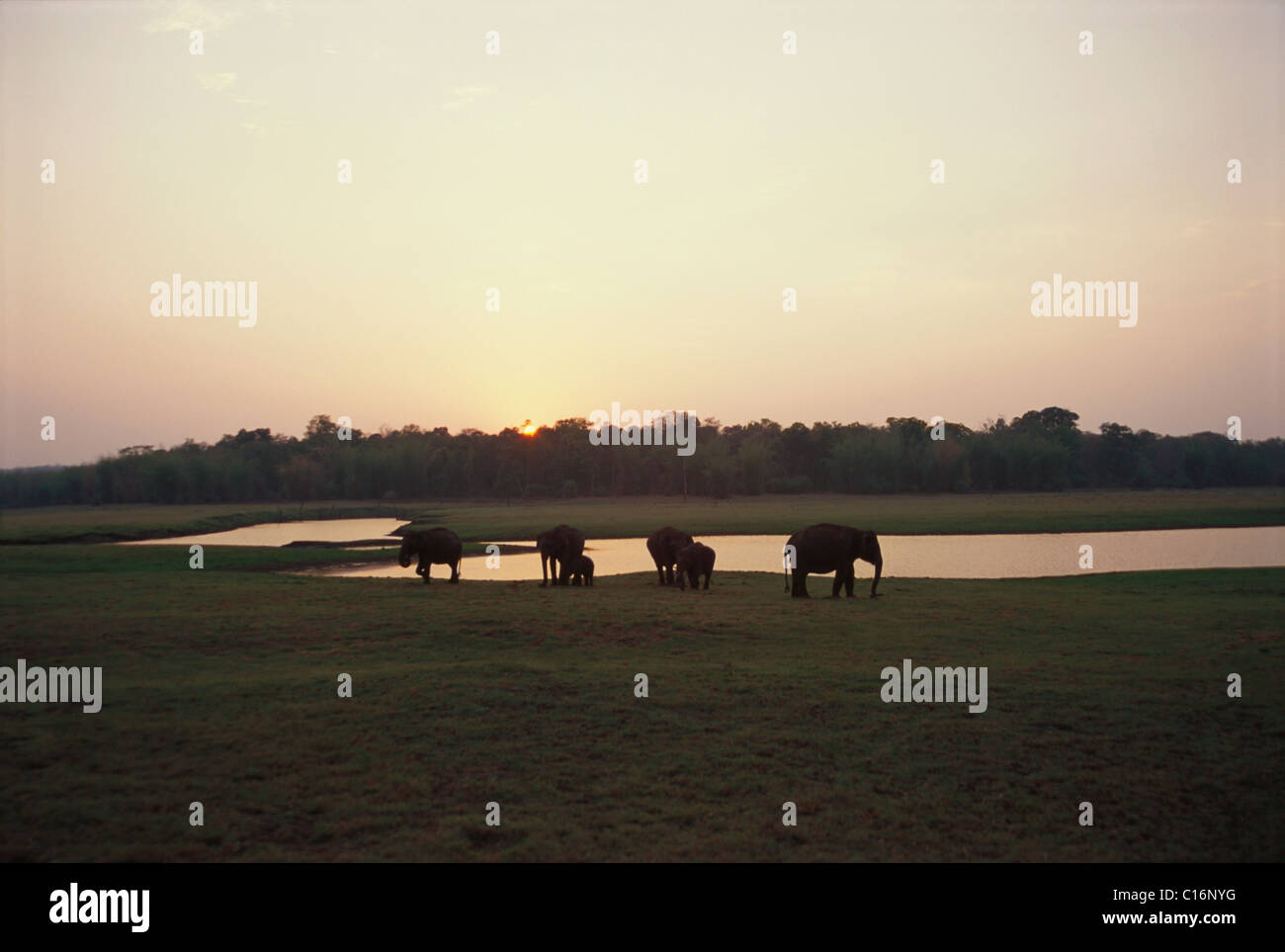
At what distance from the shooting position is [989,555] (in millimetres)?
39750

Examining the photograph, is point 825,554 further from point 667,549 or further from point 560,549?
point 560,549

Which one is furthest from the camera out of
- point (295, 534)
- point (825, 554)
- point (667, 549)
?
point (295, 534)

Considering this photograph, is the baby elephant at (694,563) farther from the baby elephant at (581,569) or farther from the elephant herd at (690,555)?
the baby elephant at (581,569)

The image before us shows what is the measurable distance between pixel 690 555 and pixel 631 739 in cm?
1408

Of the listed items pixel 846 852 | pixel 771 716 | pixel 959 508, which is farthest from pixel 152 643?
pixel 959 508

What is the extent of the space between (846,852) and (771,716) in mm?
3562

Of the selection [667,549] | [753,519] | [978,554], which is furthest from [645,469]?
[667,549]

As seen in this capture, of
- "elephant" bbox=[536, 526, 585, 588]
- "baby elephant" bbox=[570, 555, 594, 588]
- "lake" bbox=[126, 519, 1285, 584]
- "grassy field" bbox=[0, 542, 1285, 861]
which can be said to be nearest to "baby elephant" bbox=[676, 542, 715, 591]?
"baby elephant" bbox=[570, 555, 594, 588]

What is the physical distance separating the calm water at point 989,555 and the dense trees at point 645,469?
5571 centimetres

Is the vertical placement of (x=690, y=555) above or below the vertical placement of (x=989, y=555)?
above
